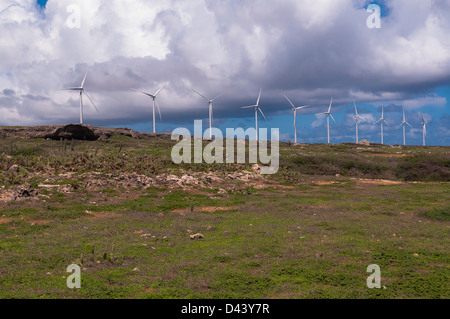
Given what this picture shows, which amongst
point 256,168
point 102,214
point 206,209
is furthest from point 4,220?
point 256,168

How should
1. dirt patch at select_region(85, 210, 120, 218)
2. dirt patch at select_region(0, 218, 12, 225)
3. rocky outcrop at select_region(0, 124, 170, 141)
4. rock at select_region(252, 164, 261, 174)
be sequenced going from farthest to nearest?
rocky outcrop at select_region(0, 124, 170, 141)
rock at select_region(252, 164, 261, 174)
dirt patch at select_region(85, 210, 120, 218)
dirt patch at select_region(0, 218, 12, 225)

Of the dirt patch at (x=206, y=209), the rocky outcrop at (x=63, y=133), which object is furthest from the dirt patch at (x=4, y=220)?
the rocky outcrop at (x=63, y=133)

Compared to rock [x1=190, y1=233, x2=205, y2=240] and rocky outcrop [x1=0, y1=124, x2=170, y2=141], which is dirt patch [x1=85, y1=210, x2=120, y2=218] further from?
rocky outcrop [x1=0, y1=124, x2=170, y2=141]

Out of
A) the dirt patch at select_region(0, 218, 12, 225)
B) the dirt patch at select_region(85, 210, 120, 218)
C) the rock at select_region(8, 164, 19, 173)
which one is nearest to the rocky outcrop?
the rock at select_region(8, 164, 19, 173)

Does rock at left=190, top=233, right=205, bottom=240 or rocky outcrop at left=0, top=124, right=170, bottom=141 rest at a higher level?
rocky outcrop at left=0, top=124, right=170, bottom=141

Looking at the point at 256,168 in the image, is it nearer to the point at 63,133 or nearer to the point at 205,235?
the point at 205,235

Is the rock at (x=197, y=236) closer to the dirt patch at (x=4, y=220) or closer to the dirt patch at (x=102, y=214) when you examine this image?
the dirt patch at (x=102, y=214)

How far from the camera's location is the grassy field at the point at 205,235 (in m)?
10.9

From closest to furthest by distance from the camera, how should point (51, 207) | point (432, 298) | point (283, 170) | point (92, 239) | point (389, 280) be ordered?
point (432, 298) → point (389, 280) → point (92, 239) → point (51, 207) → point (283, 170)

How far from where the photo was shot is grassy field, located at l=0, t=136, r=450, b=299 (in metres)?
10.9

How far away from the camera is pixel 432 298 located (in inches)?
388
